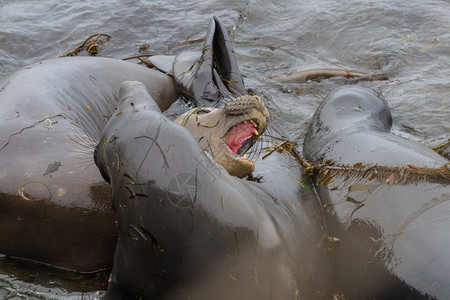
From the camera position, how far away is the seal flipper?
5.85 meters

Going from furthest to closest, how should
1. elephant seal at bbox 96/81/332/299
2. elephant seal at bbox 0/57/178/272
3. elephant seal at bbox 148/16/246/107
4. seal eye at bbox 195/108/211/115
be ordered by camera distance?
elephant seal at bbox 148/16/246/107
seal eye at bbox 195/108/211/115
elephant seal at bbox 0/57/178/272
elephant seal at bbox 96/81/332/299

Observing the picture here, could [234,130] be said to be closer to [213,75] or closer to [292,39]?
[213,75]

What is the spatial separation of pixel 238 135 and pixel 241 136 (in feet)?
0.07

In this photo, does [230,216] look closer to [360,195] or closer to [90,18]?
[360,195]

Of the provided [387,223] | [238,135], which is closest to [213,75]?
[238,135]

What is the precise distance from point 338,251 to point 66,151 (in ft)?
6.37

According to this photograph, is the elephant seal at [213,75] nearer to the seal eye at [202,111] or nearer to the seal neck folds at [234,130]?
the seal eye at [202,111]

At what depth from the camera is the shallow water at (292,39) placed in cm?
638

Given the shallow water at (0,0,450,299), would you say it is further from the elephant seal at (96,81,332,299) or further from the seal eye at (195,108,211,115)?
the elephant seal at (96,81,332,299)

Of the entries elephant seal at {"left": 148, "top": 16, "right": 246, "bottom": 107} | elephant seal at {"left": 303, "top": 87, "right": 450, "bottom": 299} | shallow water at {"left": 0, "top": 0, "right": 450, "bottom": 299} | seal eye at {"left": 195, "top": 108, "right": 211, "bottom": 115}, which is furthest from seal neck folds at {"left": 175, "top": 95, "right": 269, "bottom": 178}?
shallow water at {"left": 0, "top": 0, "right": 450, "bottom": 299}

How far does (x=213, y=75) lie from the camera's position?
19.4 ft

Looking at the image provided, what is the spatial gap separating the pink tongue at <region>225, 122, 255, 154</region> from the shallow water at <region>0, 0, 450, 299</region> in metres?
2.04

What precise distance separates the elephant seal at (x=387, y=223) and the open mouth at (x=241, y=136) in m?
0.71

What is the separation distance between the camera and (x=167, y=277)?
9.43 ft
